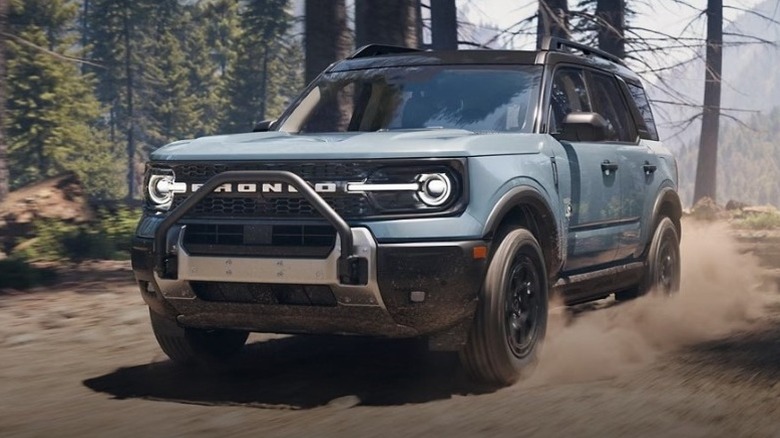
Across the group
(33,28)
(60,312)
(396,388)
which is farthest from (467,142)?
(33,28)

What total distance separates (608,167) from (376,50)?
1.96m

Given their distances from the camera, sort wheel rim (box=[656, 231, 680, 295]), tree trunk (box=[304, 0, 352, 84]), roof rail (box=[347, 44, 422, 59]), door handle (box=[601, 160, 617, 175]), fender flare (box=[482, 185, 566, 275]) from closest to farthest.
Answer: fender flare (box=[482, 185, 566, 275]), door handle (box=[601, 160, 617, 175]), roof rail (box=[347, 44, 422, 59]), wheel rim (box=[656, 231, 680, 295]), tree trunk (box=[304, 0, 352, 84])

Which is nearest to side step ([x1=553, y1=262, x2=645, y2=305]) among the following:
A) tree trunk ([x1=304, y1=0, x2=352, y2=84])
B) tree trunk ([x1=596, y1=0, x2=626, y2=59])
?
tree trunk ([x1=304, y1=0, x2=352, y2=84])

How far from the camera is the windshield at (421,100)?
22.7 feet

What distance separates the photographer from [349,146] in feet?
18.7

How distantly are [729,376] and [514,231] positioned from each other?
5.11 ft

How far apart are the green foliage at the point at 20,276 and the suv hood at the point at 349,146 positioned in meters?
4.94

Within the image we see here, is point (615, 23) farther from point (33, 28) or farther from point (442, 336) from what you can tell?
point (33, 28)

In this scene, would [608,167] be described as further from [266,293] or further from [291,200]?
[266,293]

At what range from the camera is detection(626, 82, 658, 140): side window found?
8.95 metres

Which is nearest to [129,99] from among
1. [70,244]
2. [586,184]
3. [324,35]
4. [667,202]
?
[324,35]

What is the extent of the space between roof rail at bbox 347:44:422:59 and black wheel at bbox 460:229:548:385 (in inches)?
89.5

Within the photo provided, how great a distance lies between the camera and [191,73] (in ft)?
291

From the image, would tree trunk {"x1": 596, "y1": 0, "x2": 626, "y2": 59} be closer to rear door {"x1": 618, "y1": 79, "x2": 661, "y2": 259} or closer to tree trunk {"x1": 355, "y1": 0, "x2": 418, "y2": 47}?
tree trunk {"x1": 355, "y1": 0, "x2": 418, "y2": 47}
